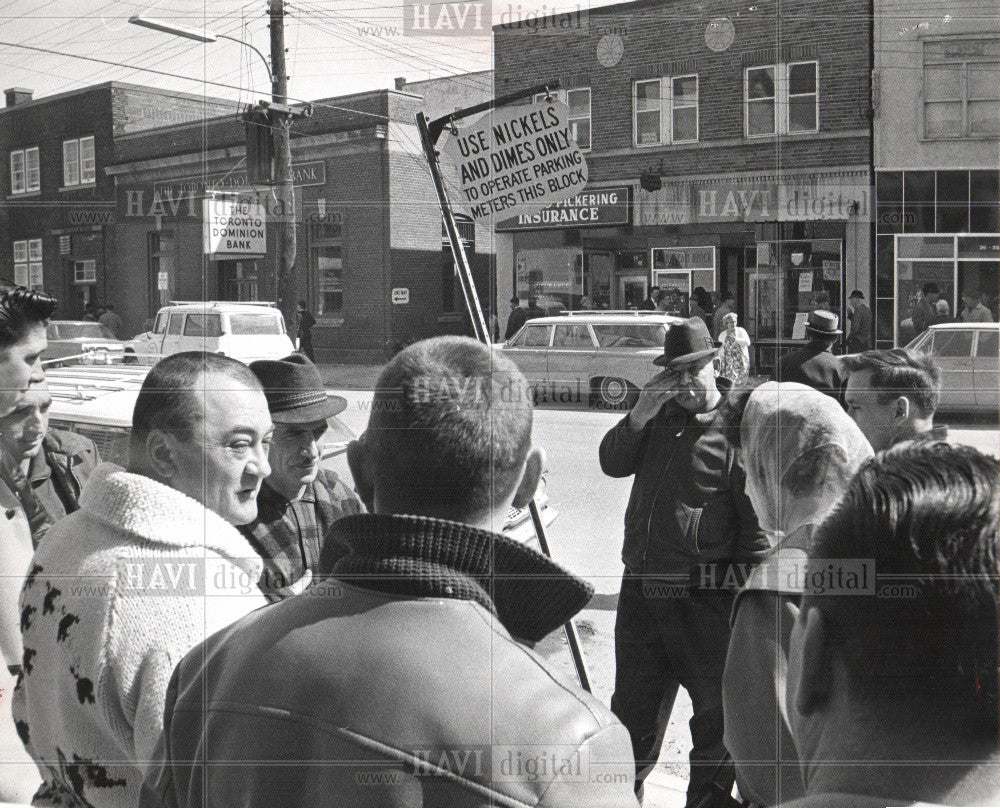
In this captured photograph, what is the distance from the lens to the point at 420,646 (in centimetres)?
110

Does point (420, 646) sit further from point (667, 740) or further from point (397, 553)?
point (667, 740)

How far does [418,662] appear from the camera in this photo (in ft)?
3.55

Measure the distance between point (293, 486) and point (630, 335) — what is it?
7.67 metres

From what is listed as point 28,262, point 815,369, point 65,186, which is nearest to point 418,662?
point 815,369

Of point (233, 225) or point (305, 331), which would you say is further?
point (305, 331)

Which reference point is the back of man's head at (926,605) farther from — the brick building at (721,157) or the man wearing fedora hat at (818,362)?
the brick building at (721,157)

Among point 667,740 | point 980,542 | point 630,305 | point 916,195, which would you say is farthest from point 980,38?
point 980,542

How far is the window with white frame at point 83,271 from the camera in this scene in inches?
313

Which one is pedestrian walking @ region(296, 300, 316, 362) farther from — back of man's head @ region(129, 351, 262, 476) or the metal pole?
back of man's head @ region(129, 351, 262, 476)

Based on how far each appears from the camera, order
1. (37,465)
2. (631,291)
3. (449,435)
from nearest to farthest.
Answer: (449,435) < (37,465) < (631,291)

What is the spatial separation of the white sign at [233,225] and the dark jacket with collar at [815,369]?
198 inches

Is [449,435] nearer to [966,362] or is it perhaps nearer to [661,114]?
[966,362]

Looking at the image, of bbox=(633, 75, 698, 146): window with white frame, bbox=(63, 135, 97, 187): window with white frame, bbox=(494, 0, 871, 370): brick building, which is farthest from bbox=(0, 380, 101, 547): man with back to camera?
bbox=(63, 135, 97, 187): window with white frame

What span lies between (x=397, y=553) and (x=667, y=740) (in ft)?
9.96
